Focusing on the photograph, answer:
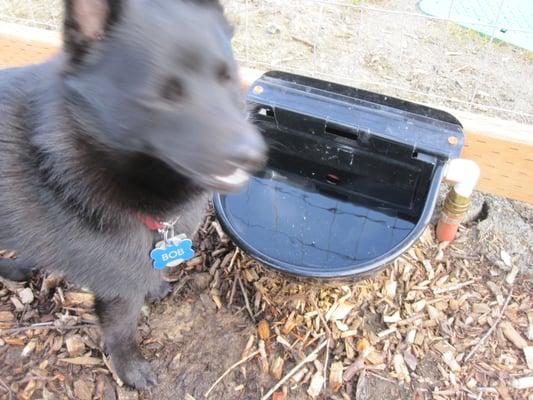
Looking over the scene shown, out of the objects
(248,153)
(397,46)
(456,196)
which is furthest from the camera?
(397,46)

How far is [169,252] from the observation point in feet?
5.06

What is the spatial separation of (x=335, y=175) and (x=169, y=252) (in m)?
0.80

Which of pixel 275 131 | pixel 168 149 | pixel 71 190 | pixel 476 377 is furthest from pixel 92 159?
pixel 476 377

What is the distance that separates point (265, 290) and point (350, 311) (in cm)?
33

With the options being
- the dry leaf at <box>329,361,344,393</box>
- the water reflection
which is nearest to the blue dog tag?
the water reflection

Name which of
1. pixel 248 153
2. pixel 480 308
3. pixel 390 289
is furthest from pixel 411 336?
pixel 248 153

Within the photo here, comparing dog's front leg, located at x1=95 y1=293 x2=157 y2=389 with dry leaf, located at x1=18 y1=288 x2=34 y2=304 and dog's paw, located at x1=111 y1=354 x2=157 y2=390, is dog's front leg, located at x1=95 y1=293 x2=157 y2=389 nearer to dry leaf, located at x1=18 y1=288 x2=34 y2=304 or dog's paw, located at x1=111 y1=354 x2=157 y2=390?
dog's paw, located at x1=111 y1=354 x2=157 y2=390

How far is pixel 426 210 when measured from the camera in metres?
1.73

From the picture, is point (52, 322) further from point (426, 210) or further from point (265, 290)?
point (426, 210)

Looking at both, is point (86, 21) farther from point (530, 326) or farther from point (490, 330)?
point (530, 326)

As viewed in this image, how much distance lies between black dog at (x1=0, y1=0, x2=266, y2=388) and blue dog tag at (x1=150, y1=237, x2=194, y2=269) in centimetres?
2

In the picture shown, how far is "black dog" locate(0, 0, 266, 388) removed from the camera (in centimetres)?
106

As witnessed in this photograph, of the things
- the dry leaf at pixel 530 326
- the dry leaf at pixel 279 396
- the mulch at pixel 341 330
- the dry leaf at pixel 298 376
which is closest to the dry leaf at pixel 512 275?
the mulch at pixel 341 330

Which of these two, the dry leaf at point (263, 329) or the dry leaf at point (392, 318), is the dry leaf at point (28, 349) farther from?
the dry leaf at point (392, 318)
